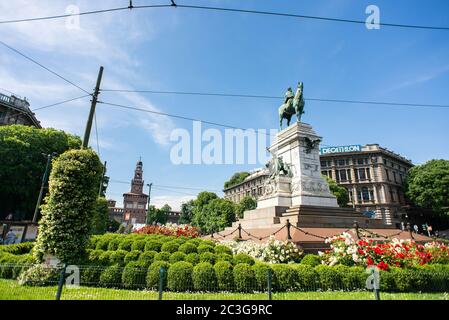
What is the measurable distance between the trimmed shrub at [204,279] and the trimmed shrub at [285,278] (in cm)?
200

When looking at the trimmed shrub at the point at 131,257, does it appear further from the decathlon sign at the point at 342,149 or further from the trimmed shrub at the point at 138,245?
the decathlon sign at the point at 342,149

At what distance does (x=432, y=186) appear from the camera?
48000mm

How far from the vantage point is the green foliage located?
8.90 metres

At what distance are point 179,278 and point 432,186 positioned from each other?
196ft

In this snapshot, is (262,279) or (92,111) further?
(92,111)

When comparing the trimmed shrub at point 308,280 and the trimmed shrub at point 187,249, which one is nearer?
the trimmed shrub at point 308,280

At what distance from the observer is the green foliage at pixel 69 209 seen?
8.90m

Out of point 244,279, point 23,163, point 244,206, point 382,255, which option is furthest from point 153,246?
point 244,206

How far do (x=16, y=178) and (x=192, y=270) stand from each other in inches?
1318

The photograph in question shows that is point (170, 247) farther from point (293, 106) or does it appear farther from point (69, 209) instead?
point (293, 106)

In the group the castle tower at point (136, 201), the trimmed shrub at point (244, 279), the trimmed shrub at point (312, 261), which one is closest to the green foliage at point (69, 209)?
the trimmed shrub at point (244, 279)

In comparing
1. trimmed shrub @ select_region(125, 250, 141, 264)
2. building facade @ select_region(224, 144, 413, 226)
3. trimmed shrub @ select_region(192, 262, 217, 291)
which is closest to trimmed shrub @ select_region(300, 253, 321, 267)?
trimmed shrub @ select_region(192, 262, 217, 291)

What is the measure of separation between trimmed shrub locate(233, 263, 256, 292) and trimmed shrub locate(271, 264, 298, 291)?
0.76 m

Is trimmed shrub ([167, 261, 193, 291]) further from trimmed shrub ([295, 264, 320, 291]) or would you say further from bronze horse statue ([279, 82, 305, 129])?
bronze horse statue ([279, 82, 305, 129])
